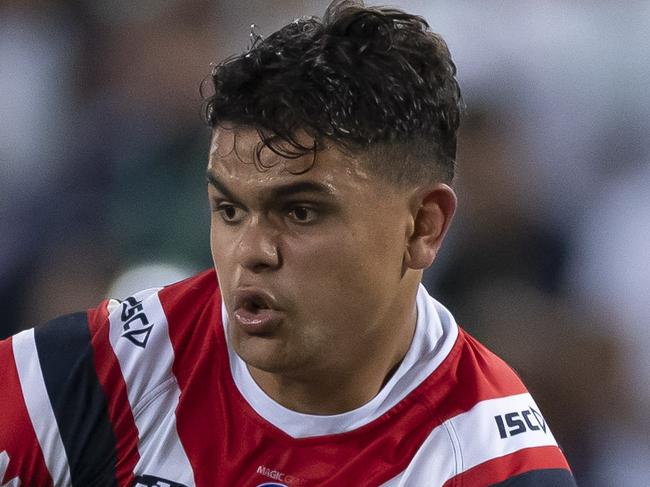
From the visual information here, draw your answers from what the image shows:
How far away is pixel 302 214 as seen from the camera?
1.66m

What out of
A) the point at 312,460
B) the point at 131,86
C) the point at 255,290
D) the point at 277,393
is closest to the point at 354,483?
the point at 312,460

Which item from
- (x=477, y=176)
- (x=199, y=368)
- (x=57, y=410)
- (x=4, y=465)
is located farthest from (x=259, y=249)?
(x=477, y=176)

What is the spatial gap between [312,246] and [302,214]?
0.18 feet

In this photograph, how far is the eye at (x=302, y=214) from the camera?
1.65 meters

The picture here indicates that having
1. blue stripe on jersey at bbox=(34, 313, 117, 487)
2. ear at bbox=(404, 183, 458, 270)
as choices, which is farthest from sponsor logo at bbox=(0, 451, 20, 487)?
ear at bbox=(404, 183, 458, 270)

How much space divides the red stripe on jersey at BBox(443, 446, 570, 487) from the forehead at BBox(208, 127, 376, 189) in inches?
20.7

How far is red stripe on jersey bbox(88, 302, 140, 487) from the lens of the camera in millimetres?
1874

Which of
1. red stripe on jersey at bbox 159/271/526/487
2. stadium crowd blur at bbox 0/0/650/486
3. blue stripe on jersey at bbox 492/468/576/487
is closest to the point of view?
blue stripe on jersey at bbox 492/468/576/487

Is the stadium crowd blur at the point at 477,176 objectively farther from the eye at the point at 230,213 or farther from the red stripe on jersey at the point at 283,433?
the eye at the point at 230,213

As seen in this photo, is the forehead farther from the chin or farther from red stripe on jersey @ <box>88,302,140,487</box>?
red stripe on jersey @ <box>88,302,140,487</box>

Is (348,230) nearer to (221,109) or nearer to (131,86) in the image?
(221,109)

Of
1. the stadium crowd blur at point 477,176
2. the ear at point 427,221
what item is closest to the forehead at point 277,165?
the ear at point 427,221

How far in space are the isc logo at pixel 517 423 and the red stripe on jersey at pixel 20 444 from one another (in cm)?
81

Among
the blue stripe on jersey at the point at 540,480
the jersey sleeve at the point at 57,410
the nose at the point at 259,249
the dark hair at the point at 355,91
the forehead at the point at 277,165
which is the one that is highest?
the dark hair at the point at 355,91
